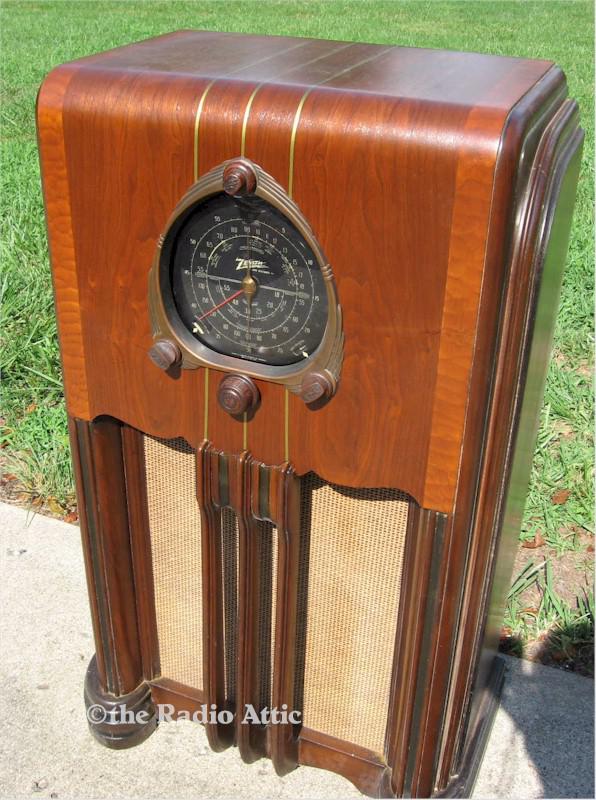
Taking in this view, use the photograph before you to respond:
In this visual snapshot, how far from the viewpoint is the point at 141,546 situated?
5.25 ft

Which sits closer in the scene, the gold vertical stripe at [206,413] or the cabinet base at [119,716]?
the gold vertical stripe at [206,413]

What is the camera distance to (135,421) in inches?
54.5

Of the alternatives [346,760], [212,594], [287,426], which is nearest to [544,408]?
[346,760]

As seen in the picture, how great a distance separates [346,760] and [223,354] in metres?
0.85

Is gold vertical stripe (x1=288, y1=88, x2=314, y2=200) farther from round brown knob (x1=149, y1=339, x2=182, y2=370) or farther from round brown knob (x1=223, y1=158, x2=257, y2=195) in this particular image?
round brown knob (x1=149, y1=339, x2=182, y2=370)

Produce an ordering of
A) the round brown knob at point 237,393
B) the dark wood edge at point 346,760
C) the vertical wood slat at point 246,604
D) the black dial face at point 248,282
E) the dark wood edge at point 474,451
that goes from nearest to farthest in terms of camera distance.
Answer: the dark wood edge at point 474,451
the black dial face at point 248,282
the round brown knob at point 237,393
the vertical wood slat at point 246,604
the dark wood edge at point 346,760

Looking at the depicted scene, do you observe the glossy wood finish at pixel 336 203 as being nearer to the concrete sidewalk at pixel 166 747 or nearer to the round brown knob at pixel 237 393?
the round brown knob at pixel 237 393

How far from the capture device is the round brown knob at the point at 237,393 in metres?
1.23

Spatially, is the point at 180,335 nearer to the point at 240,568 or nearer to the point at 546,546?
A: the point at 240,568

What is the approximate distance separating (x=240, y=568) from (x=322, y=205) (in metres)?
0.65

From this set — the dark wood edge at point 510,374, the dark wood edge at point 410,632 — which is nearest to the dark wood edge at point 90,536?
the dark wood edge at point 410,632

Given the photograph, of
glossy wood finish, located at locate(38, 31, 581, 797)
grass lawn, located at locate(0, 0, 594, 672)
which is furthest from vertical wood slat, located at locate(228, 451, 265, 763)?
grass lawn, located at locate(0, 0, 594, 672)

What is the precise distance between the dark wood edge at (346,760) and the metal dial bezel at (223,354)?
781mm

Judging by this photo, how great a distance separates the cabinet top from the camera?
1.10 meters
